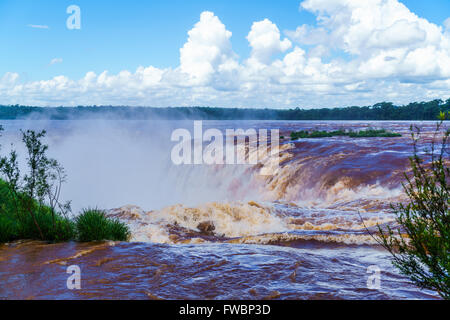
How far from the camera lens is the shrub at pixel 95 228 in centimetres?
679

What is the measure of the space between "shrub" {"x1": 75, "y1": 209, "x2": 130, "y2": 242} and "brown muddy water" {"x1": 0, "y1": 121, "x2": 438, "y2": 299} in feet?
1.30

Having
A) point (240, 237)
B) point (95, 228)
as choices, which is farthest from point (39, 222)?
point (240, 237)

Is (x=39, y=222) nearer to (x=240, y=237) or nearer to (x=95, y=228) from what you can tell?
(x=95, y=228)

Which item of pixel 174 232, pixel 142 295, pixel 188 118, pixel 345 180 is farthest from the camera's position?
pixel 188 118

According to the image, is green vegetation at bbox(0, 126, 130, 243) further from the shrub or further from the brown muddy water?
the brown muddy water

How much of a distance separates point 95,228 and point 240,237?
395 centimetres

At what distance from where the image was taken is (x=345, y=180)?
14641 millimetres

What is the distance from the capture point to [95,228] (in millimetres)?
6840

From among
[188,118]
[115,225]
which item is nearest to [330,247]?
[115,225]

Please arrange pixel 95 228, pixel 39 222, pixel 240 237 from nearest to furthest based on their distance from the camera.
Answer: pixel 95 228 < pixel 39 222 < pixel 240 237

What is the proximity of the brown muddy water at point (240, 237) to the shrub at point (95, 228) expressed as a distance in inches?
15.7

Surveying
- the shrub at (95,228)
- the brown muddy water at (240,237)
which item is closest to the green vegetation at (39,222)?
the shrub at (95,228)
